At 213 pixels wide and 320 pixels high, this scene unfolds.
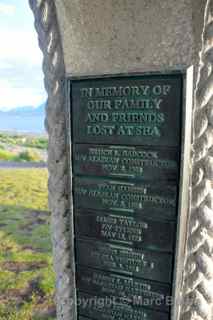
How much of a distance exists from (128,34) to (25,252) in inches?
132

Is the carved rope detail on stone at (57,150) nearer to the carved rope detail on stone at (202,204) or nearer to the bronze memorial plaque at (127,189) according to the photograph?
the bronze memorial plaque at (127,189)

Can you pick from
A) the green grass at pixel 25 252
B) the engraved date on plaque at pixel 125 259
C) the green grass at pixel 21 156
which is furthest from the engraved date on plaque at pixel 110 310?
the green grass at pixel 21 156

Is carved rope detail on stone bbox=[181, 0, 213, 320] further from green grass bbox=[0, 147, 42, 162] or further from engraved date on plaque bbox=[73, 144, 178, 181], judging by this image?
green grass bbox=[0, 147, 42, 162]

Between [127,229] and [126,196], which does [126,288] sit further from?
[126,196]

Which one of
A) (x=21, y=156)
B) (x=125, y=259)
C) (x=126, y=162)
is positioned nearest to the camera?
(x=126, y=162)

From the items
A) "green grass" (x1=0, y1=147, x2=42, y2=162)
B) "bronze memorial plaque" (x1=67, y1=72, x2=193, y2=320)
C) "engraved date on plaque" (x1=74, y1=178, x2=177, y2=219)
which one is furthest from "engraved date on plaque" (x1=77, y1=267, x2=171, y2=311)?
"green grass" (x1=0, y1=147, x2=42, y2=162)

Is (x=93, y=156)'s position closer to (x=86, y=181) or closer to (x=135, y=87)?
(x=86, y=181)

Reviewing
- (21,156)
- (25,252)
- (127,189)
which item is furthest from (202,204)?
(21,156)

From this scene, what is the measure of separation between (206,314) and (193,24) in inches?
60.3

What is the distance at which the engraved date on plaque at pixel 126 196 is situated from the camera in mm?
1882

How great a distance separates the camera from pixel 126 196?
199 centimetres

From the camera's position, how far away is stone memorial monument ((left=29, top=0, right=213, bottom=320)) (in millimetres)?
1778

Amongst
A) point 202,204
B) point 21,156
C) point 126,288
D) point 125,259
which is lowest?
point 126,288

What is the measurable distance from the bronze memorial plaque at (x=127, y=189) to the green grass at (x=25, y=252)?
1522 mm
